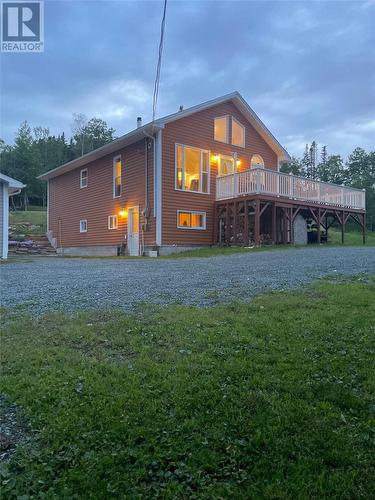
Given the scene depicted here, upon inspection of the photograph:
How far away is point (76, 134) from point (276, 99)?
32585 millimetres

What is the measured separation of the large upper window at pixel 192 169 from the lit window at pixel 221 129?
1152 millimetres

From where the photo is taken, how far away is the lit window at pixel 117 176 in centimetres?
1730

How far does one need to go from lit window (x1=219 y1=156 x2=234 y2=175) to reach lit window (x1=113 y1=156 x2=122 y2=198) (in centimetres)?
430

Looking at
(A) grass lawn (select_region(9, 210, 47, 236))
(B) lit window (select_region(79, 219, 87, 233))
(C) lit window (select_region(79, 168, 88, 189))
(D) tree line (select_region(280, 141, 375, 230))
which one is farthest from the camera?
(D) tree line (select_region(280, 141, 375, 230))

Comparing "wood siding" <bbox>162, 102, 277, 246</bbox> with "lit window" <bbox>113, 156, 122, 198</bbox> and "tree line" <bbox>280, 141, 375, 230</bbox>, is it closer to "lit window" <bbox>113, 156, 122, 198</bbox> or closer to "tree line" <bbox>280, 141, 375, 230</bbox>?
"lit window" <bbox>113, 156, 122, 198</bbox>

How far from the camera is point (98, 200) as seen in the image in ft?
61.5

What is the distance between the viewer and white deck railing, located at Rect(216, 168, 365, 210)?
1444 centimetres

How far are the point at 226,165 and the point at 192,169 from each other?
6.43ft

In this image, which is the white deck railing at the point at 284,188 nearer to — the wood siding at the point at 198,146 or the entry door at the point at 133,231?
the wood siding at the point at 198,146

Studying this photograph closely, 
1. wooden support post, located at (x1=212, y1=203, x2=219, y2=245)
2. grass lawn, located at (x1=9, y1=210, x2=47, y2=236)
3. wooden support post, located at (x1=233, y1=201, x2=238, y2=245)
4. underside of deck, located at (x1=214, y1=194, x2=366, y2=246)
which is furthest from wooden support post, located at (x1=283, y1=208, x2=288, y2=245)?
grass lawn, located at (x1=9, y1=210, x2=47, y2=236)

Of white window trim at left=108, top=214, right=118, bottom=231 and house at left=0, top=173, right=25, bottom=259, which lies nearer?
house at left=0, top=173, right=25, bottom=259

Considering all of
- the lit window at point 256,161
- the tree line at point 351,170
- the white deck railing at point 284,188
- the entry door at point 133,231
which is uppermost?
the tree line at point 351,170

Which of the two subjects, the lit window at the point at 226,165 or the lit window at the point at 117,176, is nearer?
the lit window at the point at 226,165

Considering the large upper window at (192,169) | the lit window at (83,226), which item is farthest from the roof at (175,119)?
the lit window at (83,226)
